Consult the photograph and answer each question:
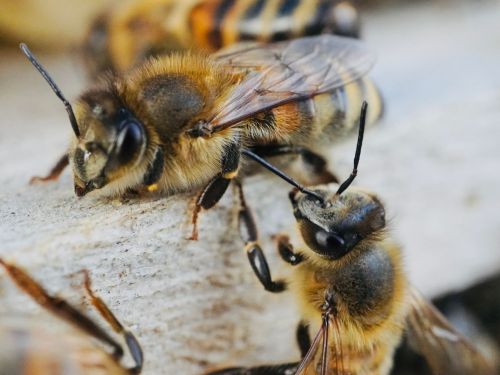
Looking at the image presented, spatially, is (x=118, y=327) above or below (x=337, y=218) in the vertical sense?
below

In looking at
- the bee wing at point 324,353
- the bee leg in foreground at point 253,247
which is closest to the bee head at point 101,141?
the bee leg in foreground at point 253,247

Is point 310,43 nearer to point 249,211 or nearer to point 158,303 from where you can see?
point 249,211

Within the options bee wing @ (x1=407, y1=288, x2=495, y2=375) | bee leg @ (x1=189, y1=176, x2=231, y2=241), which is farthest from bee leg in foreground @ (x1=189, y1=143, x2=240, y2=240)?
bee wing @ (x1=407, y1=288, x2=495, y2=375)

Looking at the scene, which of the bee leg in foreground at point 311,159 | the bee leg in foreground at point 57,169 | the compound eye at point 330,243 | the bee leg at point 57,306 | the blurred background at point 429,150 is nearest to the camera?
the bee leg at point 57,306

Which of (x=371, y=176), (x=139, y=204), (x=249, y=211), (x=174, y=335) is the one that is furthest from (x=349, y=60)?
(x=174, y=335)

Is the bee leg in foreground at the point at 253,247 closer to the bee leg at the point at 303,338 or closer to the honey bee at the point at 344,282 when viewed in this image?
the honey bee at the point at 344,282

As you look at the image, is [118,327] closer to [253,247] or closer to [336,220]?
[253,247]

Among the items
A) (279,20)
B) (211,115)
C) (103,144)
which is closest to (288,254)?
(211,115)
